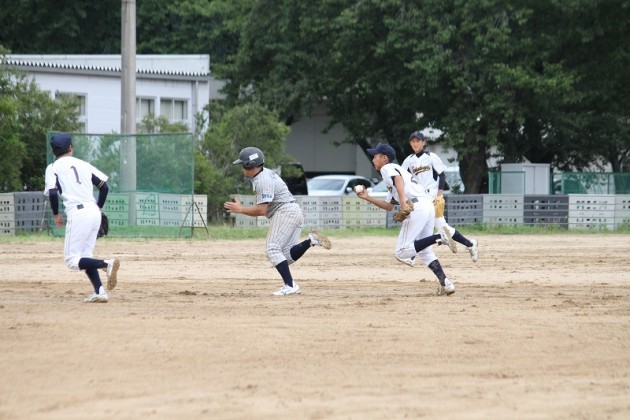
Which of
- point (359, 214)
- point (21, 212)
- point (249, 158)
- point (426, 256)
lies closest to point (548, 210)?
point (359, 214)

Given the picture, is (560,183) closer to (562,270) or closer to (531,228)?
(531,228)

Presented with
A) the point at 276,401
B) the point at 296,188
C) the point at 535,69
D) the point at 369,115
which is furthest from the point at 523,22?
the point at 276,401

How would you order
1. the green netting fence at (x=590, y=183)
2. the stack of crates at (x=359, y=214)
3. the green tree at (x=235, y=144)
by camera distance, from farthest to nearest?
1. the green netting fence at (x=590, y=183)
2. the green tree at (x=235, y=144)
3. the stack of crates at (x=359, y=214)

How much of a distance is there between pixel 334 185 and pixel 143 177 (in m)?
16.8

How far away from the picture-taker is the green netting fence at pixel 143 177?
87.9ft

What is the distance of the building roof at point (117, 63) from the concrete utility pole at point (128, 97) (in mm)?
13574

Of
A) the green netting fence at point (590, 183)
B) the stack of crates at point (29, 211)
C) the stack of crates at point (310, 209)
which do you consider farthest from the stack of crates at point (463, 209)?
the stack of crates at point (29, 211)

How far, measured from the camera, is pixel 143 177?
88.5 ft

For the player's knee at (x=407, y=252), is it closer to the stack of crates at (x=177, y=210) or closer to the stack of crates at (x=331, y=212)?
the stack of crates at (x=177, y=210)

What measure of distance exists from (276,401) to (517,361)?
2405 millimetres

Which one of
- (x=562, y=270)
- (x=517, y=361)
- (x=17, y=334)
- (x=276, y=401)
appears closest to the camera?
(x=276, y=401)

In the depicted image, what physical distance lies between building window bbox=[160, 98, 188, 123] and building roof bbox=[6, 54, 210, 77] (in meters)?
1.10

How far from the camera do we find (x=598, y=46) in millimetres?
36969

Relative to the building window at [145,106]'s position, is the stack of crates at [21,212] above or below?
below
